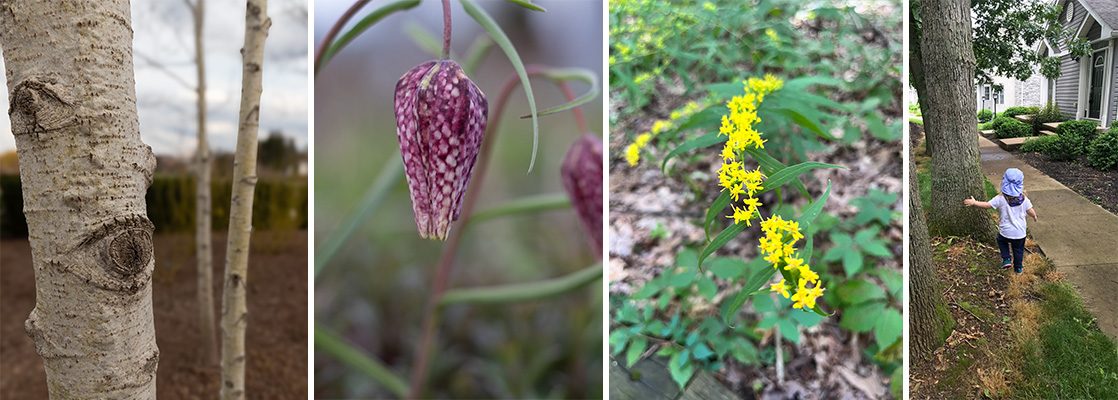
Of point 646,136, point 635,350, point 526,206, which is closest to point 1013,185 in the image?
point 646,136

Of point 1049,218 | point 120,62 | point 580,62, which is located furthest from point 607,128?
point 1049,218

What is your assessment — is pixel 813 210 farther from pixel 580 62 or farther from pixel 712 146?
pixel 580 62

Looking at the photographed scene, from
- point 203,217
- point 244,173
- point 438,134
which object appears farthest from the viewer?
point 203,217

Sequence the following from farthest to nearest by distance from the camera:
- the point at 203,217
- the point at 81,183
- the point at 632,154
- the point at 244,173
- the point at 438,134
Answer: the point at 203,217 → the point at 632,154 → the point at 438,134 → the point at 244,173 → the point at 81,183

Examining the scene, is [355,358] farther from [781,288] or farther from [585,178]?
[781,288]

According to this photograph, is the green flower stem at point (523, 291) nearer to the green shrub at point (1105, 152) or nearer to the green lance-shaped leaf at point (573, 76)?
the green lance-shaped leaf at point (573, 76)

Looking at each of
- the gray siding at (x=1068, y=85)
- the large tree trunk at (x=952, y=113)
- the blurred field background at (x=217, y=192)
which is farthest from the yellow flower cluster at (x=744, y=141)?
the blurred field background at (x=217, y=192)
